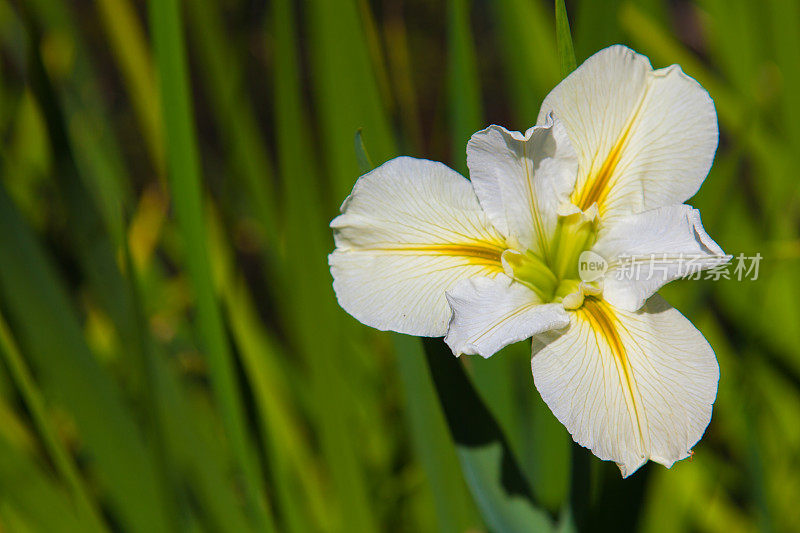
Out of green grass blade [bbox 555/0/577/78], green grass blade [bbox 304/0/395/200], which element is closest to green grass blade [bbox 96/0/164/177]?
green grass blade [bbox 304/0/395/200]

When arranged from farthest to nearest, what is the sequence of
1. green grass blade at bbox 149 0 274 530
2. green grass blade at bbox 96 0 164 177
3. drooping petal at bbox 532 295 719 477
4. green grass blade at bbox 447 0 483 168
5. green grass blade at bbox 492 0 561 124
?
green grass blade at bbox 96 0 164 177 < green grass blade at bbox 492 0 561 124 < green grass blade at bbox 447 0 483 168 < green grass blade at bbox 149 0 274 530 < drooping petal at bbox 532 295 719 477

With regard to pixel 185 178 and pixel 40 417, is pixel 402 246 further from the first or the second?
pixel 40 417

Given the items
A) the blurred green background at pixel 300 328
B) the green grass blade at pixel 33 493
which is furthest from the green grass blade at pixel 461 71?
the green grass blade at pixel 33 493

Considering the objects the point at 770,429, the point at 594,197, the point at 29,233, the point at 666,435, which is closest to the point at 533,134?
the point at 594,197

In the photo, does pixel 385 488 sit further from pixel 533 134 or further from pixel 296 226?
pixel 533 134

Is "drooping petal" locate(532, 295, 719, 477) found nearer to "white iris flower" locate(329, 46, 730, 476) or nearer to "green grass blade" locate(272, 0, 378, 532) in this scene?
"white iris flower" locate(329, 46, 730, 476)

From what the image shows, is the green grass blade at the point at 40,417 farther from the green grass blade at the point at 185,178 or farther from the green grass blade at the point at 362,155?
the green grass blade at the point at 362,155

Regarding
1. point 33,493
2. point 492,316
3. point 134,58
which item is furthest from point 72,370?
point 134,58
